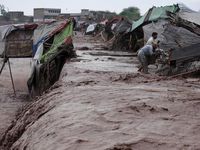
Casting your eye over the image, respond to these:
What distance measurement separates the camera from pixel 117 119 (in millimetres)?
5793

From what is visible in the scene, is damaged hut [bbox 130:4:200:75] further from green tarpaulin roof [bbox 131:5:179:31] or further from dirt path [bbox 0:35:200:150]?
dirt path [bbox 0:35:200:150]

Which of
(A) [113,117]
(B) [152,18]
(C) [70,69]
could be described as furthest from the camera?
(B) [152,18]

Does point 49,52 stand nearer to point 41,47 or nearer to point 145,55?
point 41,47

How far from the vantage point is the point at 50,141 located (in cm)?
515

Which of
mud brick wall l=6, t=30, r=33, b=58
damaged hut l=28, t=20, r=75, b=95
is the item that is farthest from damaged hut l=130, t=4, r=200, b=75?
mud brick wall l=6, t=30, r=33, b=58

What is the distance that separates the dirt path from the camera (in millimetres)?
4762

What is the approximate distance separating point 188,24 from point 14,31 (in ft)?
20.6

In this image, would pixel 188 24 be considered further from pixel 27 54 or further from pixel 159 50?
pixel 27 54

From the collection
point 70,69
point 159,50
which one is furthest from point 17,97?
point 159,50

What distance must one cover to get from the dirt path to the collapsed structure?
536cm

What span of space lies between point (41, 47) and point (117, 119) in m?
10.2

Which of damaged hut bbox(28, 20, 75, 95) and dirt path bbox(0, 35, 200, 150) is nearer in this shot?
dirt path bbox(0, 35, 200, 150)

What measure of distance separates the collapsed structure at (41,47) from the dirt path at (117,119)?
5.36 m

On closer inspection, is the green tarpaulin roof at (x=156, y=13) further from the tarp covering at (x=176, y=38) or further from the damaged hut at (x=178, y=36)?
the tarp covering at (x=176, y=38)
